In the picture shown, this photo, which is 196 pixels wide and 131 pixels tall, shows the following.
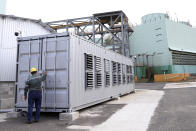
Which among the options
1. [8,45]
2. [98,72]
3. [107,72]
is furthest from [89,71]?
[8,45]

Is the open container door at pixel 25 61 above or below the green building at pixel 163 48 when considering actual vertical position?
below

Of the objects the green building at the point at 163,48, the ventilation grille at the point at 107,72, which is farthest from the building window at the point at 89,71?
the green building at the point at 163,48

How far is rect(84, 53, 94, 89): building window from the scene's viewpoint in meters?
7.05

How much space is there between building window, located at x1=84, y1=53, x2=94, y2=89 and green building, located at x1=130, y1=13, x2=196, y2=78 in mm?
27756

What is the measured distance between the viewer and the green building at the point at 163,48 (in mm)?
32438

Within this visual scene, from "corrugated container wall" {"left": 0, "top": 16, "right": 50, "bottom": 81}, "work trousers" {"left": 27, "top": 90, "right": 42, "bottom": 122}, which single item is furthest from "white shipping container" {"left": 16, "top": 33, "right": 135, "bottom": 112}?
"corrugated container wall" {"left": 0, "top": 16, "right": 50, "bottom": 81}

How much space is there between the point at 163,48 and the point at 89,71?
28878 millimetres

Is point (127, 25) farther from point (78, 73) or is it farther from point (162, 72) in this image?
point (78, 73)

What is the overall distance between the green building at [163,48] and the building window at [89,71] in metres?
27.8

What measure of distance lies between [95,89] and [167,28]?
29667 millimetres

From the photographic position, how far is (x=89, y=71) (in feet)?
23.9

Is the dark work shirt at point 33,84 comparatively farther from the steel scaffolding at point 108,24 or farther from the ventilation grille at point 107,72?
the steel scaffolding at point 108,24

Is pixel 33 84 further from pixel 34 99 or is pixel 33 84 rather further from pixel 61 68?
pixel 61 68

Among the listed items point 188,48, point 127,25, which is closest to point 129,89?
point 127,25
